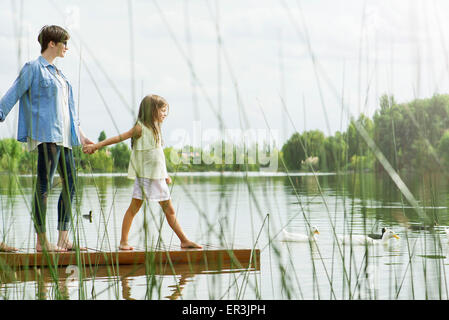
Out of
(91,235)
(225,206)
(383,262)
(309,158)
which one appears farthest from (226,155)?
(91,235)

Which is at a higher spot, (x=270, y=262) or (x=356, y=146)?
(x=356, y=146)

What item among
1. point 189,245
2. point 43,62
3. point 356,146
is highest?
point 43,62

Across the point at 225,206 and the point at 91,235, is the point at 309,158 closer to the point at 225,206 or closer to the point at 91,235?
the point at 225,206

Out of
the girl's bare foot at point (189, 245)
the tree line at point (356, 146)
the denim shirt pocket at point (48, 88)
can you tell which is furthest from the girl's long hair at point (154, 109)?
the tree line at point (356, 146)

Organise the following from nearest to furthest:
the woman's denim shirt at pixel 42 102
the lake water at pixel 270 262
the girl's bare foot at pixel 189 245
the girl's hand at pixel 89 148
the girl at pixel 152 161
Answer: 1. the lake water at pixel 270 262
2. the woman's denim shirt at pixel 42 102
3. the girl's hand at pixel 89 148
4. the girl at pixel 152 161
5. the girl's bare foot at pixel 189 245

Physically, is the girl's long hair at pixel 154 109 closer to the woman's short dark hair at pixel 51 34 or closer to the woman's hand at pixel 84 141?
the woman's hand at pixel 84 141

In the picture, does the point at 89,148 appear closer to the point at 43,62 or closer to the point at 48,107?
the point at 48,107

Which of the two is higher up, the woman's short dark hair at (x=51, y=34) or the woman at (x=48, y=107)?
the woman's short dark hair at (x=51, y=34)

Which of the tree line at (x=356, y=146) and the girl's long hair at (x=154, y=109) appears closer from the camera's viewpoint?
the tree line at (x=356, y=146)

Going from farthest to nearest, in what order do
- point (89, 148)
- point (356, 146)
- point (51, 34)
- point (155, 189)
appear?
point (155, 189)
point (89, 148)
point (51, 34)
point (356, 146)

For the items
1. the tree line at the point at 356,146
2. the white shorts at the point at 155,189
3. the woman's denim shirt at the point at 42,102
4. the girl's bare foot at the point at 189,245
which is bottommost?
the girl's bare foot at the point at 189,245

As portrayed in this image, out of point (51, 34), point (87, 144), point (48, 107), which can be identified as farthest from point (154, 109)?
point (51, 34)

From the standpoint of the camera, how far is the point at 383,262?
4801 millimetres
